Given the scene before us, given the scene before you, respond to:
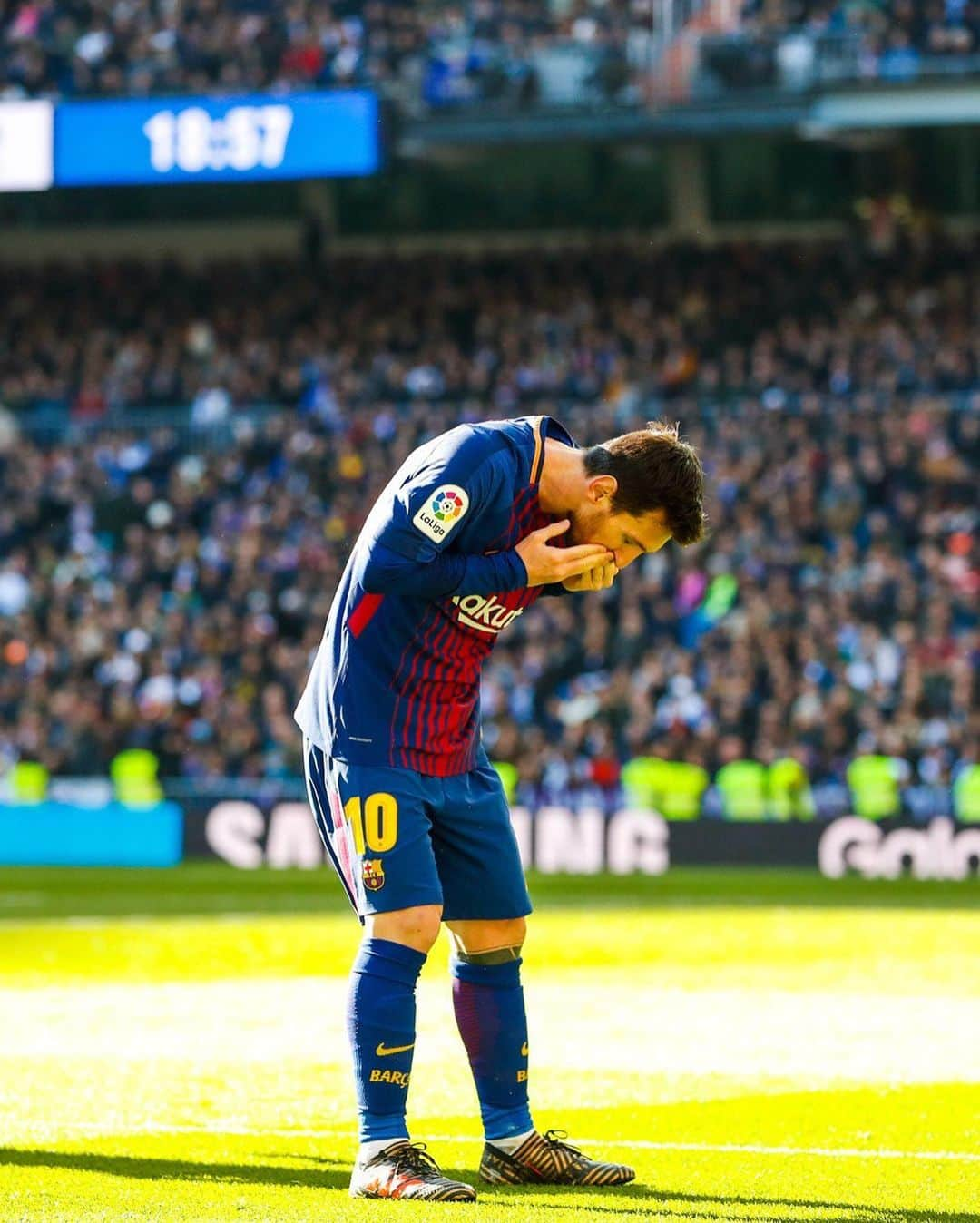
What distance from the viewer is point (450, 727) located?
6.60 metres

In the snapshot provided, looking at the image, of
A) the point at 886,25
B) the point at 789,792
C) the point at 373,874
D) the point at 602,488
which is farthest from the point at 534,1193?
the point at 886,25

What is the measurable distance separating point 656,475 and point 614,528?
0.75 ft

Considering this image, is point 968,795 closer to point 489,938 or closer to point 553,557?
point 489,938

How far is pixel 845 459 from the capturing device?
92.6ft

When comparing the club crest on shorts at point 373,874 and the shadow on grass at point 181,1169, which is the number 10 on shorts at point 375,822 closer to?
the club crest on shorts at point 373,874

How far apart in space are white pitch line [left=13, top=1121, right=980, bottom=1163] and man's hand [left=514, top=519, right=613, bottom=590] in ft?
6.70

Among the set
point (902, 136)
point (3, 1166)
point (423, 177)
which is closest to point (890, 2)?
point (902, 136)

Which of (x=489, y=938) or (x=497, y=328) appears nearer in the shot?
(x=489, y=938)

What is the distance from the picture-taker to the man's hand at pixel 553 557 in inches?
250

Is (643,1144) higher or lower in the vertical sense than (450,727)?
lower

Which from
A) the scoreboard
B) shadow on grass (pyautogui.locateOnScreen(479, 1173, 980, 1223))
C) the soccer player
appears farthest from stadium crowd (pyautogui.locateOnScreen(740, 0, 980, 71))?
shadow on grass (pyautogui.locateOnScreen(479, 1173, 980, 1223))

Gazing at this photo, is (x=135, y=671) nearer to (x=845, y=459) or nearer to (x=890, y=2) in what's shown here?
(x=845, y=459)

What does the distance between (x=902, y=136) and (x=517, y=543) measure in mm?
27624

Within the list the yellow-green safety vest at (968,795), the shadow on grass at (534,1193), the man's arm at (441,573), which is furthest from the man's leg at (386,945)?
the yellow-green safety vest at (968,795)
